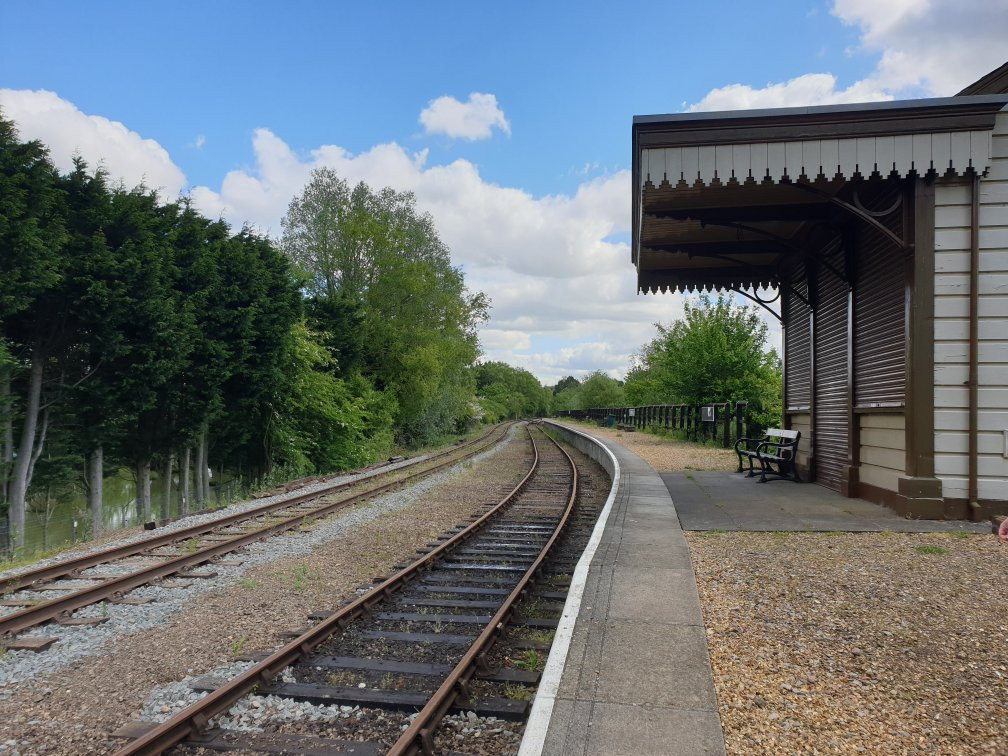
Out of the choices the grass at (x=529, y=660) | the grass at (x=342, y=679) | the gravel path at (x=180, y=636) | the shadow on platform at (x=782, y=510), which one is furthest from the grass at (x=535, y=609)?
the shadow on platform at (x=782, y=510)

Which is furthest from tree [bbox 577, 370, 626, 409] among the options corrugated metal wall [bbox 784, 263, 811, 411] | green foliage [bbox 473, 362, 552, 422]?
corrugated metal wall [bbox 784, 263, 811, 411]

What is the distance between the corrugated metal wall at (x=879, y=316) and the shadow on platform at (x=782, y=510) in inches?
55.5

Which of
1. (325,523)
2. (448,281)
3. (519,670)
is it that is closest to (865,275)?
(519,670)

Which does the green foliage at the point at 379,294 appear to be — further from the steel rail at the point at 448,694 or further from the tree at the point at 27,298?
the steel rail at the point at 448,694

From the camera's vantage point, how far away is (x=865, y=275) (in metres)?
9.39

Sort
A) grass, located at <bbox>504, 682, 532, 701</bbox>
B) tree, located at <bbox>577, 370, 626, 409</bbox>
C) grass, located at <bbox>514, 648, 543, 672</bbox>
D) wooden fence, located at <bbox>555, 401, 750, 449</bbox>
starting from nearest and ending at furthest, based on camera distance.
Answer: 1. grass, located at <bbox>504, 682, 532, 701</bbox>
2. grass, located at <bbox>514, 648, 543, 672</bbox>
3. wooden fence, located at <bbox>555, 401, 750, 449</bbox>
4. tree, located at <bbox>577, 370, 626, 409</bbox>

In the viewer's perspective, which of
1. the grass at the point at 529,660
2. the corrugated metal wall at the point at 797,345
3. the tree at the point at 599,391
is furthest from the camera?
the tree at the point at 599,391

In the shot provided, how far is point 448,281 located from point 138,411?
21.8 metres

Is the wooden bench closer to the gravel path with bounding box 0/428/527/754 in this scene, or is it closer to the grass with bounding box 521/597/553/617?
the gravel path with bounding box 0/428/527/754

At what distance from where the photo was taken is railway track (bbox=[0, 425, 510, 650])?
535 centimetres

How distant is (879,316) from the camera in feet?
28.8

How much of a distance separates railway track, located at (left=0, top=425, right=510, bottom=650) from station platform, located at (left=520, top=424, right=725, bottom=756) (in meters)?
3.90

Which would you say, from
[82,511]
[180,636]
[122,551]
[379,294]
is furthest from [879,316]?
[379,294]

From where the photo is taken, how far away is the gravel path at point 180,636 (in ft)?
12.2
